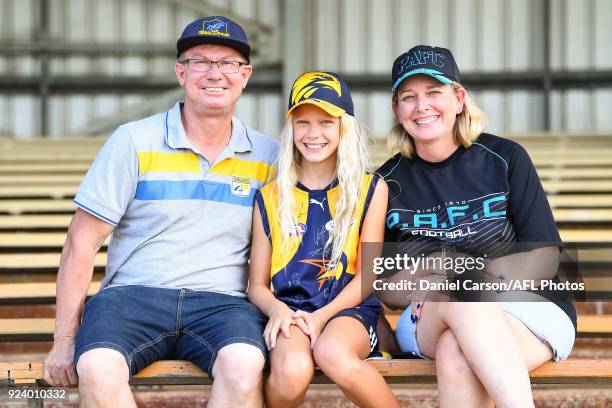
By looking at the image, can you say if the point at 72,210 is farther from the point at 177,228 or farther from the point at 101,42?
the point at 101,42

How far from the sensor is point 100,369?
1910 millimetres

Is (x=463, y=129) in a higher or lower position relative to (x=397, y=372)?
higher

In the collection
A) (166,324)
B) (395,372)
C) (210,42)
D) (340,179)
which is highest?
(210,42)

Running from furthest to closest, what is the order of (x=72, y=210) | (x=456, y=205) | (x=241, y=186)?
(x=72, y=210), (x=241, y=186), (x=456, y=205)

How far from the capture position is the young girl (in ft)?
7.05

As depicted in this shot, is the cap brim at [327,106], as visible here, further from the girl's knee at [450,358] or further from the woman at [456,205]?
the girl's knee at [450,358]

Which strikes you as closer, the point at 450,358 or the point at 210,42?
the point at 450,358

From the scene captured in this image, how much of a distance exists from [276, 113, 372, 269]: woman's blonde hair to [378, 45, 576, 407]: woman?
0.11 meters

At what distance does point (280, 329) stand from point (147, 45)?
6217 millimetres

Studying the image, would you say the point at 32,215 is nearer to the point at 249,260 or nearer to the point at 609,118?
the point at 249,260

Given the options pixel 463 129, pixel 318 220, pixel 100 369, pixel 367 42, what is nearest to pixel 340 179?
pixel 318 220

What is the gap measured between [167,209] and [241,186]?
20cm

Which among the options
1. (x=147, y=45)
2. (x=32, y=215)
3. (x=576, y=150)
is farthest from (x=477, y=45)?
(x=32, y=215)

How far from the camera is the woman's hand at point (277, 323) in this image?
203 cm
